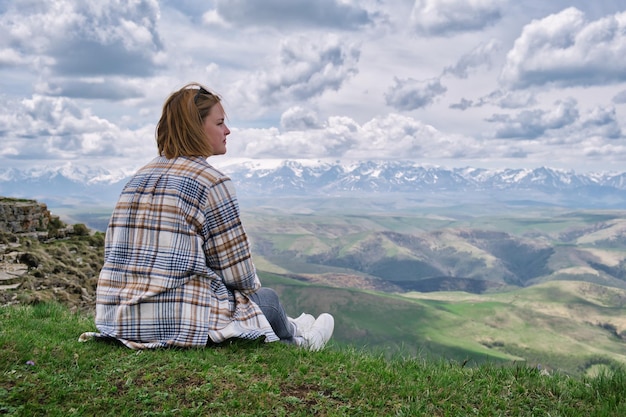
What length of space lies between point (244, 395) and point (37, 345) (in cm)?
305

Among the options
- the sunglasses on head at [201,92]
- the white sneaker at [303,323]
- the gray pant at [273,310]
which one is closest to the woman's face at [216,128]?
the sunglasses on head at [201,92]

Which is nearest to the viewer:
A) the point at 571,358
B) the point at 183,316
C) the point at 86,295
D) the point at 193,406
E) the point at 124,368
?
the point at 193,406

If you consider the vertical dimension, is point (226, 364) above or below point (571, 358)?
above

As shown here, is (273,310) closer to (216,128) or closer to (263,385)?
(263,385)

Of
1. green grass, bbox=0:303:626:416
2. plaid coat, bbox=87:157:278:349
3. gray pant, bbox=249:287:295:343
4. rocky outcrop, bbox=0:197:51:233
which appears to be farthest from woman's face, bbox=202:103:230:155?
rocky outcrop, bbox=0:197:51:233

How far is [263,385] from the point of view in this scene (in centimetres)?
535

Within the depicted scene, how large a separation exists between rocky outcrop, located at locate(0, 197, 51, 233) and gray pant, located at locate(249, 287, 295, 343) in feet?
51.6

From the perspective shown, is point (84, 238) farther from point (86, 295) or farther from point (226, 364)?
point (226, 364)

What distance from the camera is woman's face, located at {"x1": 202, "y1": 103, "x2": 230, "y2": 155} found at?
20.6 feet

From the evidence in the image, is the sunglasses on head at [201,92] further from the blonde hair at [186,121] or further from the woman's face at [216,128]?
the woman's face at [216,128]

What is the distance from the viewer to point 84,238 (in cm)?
2012

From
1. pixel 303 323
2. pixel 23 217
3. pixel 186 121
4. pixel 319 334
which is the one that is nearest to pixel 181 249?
pixel 186 121

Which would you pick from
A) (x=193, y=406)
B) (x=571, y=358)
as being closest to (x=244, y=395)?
(x=193, y=406)

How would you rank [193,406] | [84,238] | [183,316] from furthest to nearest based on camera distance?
[84,238] < [183,316] < [193,406]
